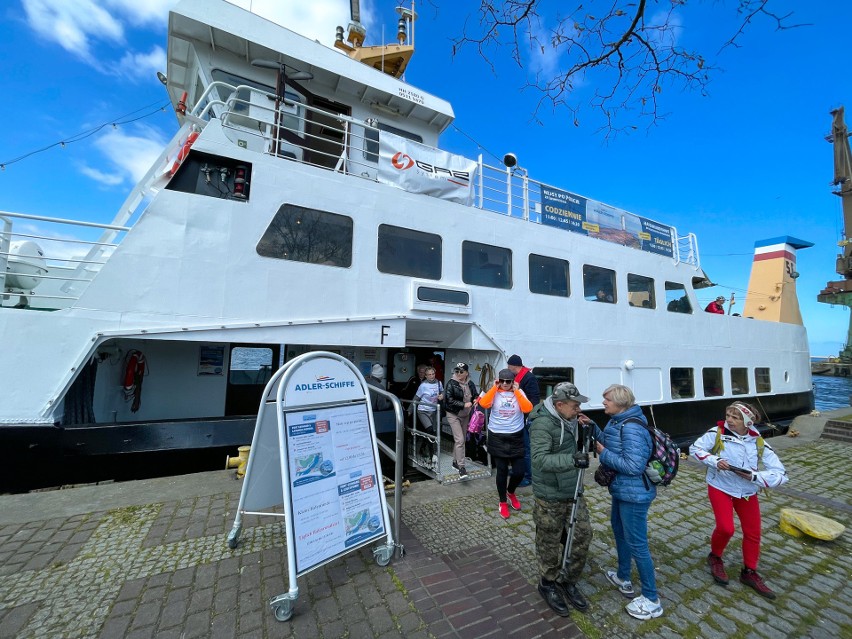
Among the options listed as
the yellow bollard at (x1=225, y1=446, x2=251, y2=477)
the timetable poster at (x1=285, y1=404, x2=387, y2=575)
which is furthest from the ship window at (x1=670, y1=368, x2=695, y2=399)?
the yellow bollard at (x1=225, y1=446, x2=251, y2=477)

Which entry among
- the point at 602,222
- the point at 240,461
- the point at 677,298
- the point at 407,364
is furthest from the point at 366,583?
the point at 677,298

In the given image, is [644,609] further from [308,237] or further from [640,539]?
[308,237]

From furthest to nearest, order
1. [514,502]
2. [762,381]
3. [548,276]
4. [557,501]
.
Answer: [762,381]
[548,276]
[514,502]
[557,501]

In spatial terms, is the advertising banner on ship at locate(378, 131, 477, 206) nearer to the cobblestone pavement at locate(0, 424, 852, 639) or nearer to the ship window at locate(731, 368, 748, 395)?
the cobblestone pavement at locate(0, 424, 852, 639)

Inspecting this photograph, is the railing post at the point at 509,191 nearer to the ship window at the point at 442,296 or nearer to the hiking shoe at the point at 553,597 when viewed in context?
the ship window at the point at 442,296

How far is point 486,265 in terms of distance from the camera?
7.40 metres

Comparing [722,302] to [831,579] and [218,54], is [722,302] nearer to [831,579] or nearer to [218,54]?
[831,579]

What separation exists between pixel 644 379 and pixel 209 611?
930 centimetres

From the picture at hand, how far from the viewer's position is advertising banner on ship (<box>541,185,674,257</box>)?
8.45 metres

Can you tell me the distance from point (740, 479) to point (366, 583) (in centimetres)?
329

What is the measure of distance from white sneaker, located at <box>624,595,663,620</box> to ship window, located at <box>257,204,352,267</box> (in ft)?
17.2

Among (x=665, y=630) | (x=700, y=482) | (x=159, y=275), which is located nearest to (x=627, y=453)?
(x=665, y=630)

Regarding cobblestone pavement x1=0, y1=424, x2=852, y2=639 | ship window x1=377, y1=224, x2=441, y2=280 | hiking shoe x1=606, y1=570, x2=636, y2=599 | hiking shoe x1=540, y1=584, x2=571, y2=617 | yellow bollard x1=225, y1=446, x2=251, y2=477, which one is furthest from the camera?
ship window x1=377, y1=224, x2=441, y2=280

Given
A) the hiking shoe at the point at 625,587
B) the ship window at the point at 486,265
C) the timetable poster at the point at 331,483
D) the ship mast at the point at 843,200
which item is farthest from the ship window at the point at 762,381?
the ship mast at the point at 843,200
